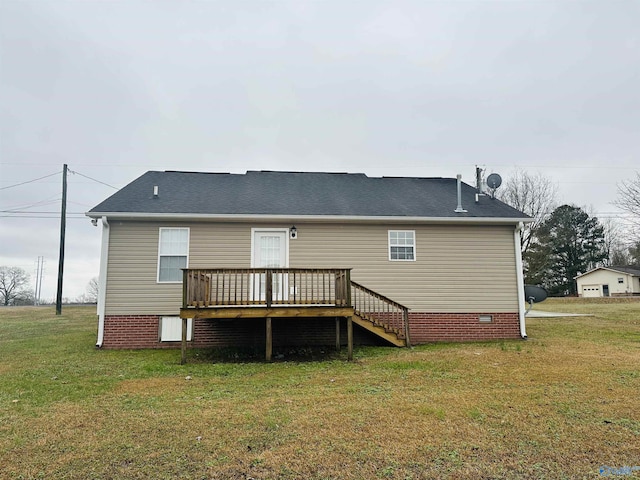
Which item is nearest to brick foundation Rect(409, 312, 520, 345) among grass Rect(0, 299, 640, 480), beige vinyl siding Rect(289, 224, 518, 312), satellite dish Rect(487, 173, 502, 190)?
beige vinyl siding Rect(289, 224, 518, 312)

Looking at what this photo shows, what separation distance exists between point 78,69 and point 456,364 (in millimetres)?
16175

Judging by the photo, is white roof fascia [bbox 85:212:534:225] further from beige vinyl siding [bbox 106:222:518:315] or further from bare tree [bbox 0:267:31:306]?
bare tree [bbox 0:267:31:306]

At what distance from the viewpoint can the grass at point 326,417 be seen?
148 inches

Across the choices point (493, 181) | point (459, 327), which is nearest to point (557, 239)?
point (493, 181)

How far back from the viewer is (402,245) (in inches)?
448

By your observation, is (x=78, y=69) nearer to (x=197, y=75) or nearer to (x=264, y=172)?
(x=197, y=75)

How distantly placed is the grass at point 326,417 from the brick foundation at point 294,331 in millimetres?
1565

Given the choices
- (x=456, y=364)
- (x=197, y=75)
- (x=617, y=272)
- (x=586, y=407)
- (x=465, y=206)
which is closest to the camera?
(x=586, y=407)

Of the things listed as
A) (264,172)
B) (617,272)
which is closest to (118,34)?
(264,172)

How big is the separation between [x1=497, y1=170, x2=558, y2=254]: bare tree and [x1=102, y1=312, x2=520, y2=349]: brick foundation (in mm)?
27989

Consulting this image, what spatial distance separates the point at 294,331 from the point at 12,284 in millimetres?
55848

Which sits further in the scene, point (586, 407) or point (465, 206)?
point (465, 206)

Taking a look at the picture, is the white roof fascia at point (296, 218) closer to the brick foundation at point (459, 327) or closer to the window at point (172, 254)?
the window at point (172, 254)

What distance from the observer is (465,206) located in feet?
40.2
